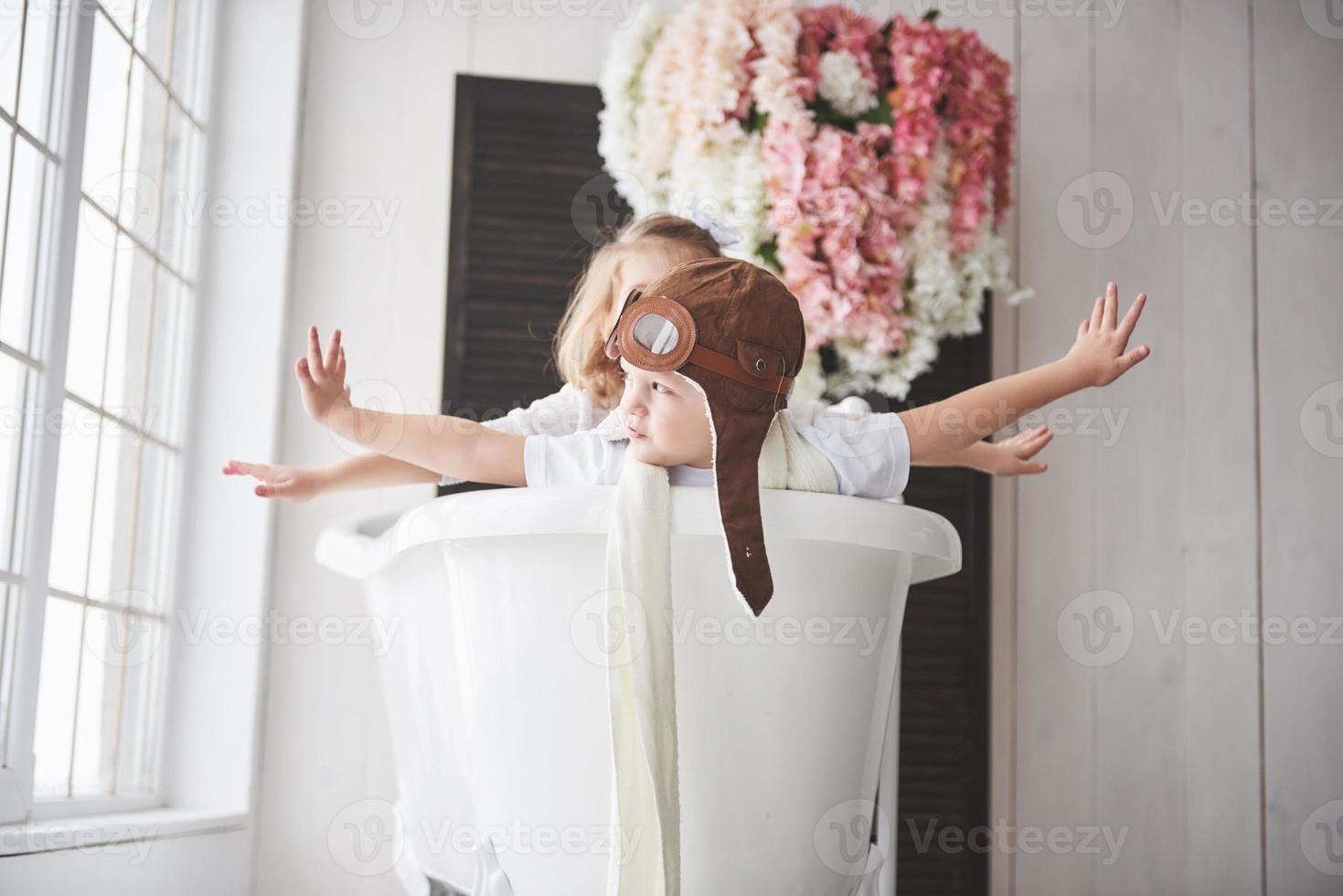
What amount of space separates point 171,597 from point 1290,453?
80.9 inches

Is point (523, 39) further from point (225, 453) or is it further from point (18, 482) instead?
point (18, 482)

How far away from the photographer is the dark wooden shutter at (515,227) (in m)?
2.14

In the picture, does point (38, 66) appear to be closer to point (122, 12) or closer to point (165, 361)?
point (122, 12)

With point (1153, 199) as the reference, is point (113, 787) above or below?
below

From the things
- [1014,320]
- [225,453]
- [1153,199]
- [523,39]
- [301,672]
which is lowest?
[301,672]

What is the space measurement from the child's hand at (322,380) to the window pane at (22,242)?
45 cm

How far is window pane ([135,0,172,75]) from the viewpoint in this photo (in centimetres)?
190

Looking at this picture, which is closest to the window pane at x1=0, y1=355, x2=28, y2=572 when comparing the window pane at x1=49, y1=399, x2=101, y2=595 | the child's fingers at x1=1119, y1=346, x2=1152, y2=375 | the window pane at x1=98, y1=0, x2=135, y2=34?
the window pane at x1=49, y1=399, x2=101, y2=595

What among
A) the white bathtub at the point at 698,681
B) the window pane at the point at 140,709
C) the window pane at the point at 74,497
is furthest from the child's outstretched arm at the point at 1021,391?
the window pane at the point at 140,709

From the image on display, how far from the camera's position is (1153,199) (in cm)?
242

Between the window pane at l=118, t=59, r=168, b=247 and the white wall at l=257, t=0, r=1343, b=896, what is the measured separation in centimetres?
31

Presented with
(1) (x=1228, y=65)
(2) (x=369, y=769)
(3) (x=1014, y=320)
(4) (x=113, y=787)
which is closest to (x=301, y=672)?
(2) (x=369, y=769)

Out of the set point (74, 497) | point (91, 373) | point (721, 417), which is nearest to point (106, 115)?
point (91, 373)

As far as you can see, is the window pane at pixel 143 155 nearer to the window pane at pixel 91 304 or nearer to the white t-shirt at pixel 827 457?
the window pane at pixel 91 304
